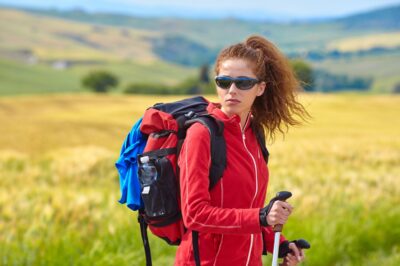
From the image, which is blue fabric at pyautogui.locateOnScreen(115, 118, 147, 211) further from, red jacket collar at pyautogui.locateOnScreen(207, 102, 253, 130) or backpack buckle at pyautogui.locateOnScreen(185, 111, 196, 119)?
red jacket collar at pyautogui.locateOnScreen(207, 102, 253, 130)

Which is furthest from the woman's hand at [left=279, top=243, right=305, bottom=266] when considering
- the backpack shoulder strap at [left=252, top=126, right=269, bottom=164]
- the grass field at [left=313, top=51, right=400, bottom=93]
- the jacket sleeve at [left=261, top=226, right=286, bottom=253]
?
the grass field at [left=313, top=51, right=400, bottom=93]

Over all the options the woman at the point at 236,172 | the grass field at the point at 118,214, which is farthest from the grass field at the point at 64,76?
the woman at the point at 236,172

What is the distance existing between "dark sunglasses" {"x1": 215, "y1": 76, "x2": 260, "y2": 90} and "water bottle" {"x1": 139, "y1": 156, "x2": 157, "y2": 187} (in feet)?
1.47

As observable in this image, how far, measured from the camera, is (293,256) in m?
3.25

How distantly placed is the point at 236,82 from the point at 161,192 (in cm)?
57

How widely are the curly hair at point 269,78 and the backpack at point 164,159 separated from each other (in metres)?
0.30

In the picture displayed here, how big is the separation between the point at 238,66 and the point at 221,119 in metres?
0.25

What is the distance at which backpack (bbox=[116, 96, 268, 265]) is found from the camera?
2896mm

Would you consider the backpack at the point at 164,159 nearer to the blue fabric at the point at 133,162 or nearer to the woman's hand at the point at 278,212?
the blue fabric at the point at 133,162

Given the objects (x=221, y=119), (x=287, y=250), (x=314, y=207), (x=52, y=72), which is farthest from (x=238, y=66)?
(x=52, y=72)

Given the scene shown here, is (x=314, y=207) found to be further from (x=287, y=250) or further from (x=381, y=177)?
(x=287, y=250)

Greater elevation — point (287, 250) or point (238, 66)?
point (238, 66)

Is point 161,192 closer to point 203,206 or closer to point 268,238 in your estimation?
point 203,206

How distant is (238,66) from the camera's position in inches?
118
